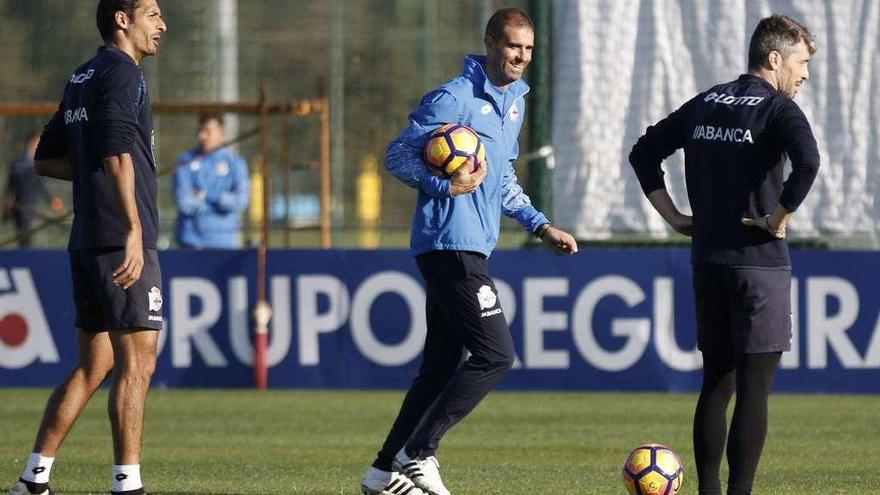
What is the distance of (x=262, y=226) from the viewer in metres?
15.1

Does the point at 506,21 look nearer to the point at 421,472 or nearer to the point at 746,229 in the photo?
the point at 746,229

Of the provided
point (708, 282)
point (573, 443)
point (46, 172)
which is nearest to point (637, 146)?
point (708, 282)

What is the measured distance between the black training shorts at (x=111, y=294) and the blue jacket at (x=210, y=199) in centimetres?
824

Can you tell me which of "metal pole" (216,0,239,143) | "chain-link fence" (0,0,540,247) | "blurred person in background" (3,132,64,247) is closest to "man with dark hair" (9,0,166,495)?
"chain-link fence" (0,0,540,247)

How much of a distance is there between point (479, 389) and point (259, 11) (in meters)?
12.0

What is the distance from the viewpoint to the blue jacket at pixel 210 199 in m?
16.0

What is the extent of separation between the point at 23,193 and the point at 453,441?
8917mm

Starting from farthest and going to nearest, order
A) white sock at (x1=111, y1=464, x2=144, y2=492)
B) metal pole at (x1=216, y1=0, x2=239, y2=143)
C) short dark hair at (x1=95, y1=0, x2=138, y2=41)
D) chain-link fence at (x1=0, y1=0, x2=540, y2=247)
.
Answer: metal pole at (x1=216, y1=0, x2=239, y2=143) < chain-link fence at (x1=0, y1=0, x2=540, y2=247) < short dark hair at (x1=95, y1=0, x2=138, y2=41) < white sock at (x1=111, y1=464, x2=144, y2=492)

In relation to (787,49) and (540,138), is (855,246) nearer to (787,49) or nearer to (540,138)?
(540,138)

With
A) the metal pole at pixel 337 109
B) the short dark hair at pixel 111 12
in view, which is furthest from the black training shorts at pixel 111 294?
the metal pole at pixel 337 109

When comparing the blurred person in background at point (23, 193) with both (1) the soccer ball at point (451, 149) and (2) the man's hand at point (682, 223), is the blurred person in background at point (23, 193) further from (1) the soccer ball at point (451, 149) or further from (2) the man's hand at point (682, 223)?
(2) the man's hand at point (682, 223)

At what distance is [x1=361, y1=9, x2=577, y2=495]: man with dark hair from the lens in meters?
7.89

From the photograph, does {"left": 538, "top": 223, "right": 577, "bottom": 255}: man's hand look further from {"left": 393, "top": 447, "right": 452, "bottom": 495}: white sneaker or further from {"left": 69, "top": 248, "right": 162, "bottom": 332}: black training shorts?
{"left": 69, "top": 248, "right": 162, "bottom": 332}: black training shorts

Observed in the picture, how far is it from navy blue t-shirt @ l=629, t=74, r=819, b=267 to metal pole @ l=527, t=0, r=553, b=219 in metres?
7.69
